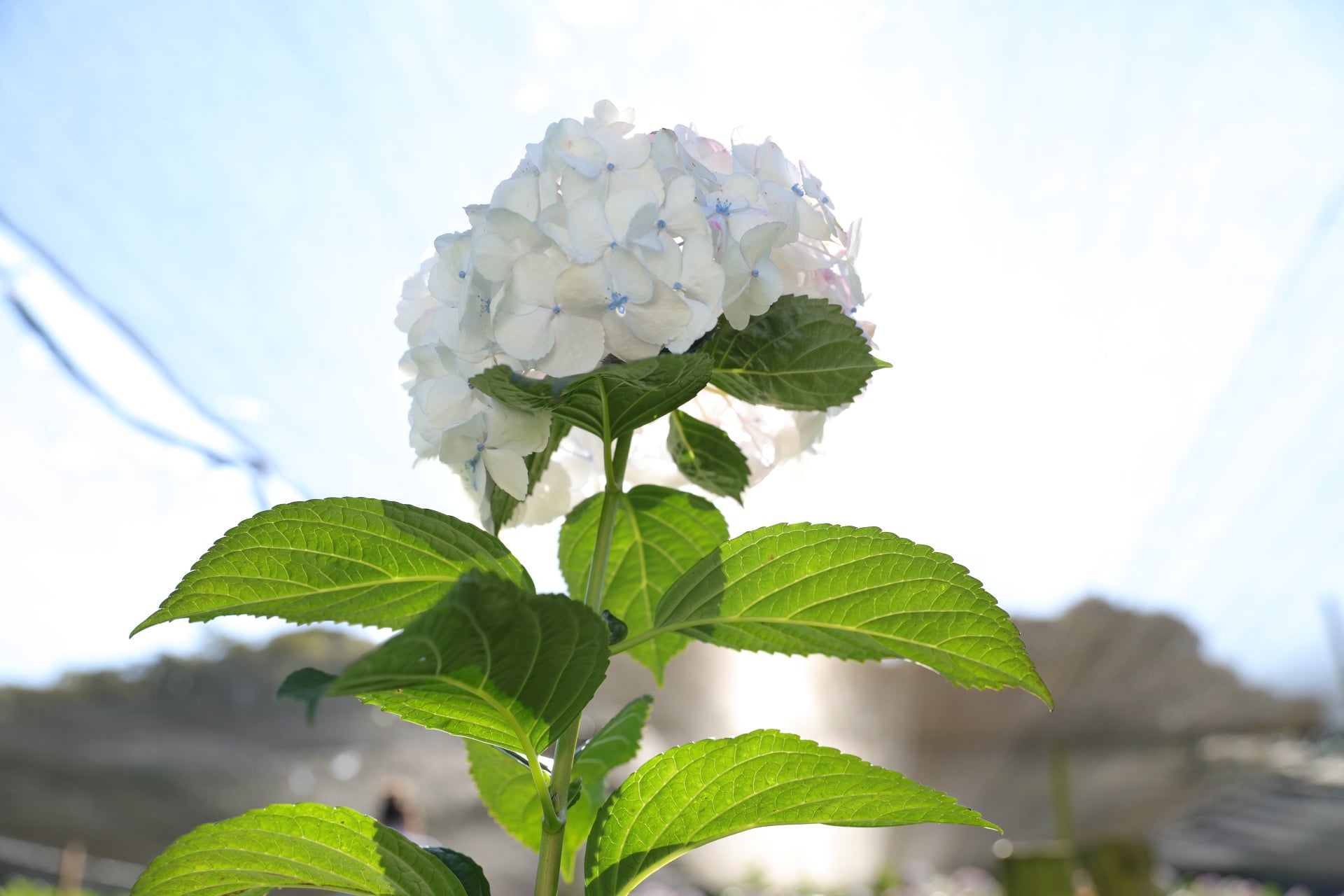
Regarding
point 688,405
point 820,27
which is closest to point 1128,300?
point 820,27

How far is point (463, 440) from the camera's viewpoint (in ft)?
1.14

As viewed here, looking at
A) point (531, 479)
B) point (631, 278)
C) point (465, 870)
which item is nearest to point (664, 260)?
point (631, 278)

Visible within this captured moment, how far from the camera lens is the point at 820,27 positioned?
1.45 meters

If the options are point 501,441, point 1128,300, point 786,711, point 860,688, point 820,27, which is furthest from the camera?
point 786,711

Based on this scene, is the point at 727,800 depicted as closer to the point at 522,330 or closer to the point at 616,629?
the point at 616,629

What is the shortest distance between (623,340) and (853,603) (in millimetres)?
128

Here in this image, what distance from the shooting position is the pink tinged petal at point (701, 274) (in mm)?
328

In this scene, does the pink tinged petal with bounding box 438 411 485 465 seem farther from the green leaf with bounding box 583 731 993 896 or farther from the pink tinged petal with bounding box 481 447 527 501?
the green leaf with bounding box 583 731 993 896

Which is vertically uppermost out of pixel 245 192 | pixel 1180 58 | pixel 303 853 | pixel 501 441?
pixel 1180 58

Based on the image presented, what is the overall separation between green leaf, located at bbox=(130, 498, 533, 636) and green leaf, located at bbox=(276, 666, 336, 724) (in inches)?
3.1

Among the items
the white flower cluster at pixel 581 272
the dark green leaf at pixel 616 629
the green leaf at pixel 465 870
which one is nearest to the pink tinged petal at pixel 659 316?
the white flower cluster at pixel 581 272

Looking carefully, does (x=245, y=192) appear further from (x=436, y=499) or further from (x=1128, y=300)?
(x=1128, y=300)

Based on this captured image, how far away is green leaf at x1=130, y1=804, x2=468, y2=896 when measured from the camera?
35 centimetres

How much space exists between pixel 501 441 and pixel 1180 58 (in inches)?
79.6
